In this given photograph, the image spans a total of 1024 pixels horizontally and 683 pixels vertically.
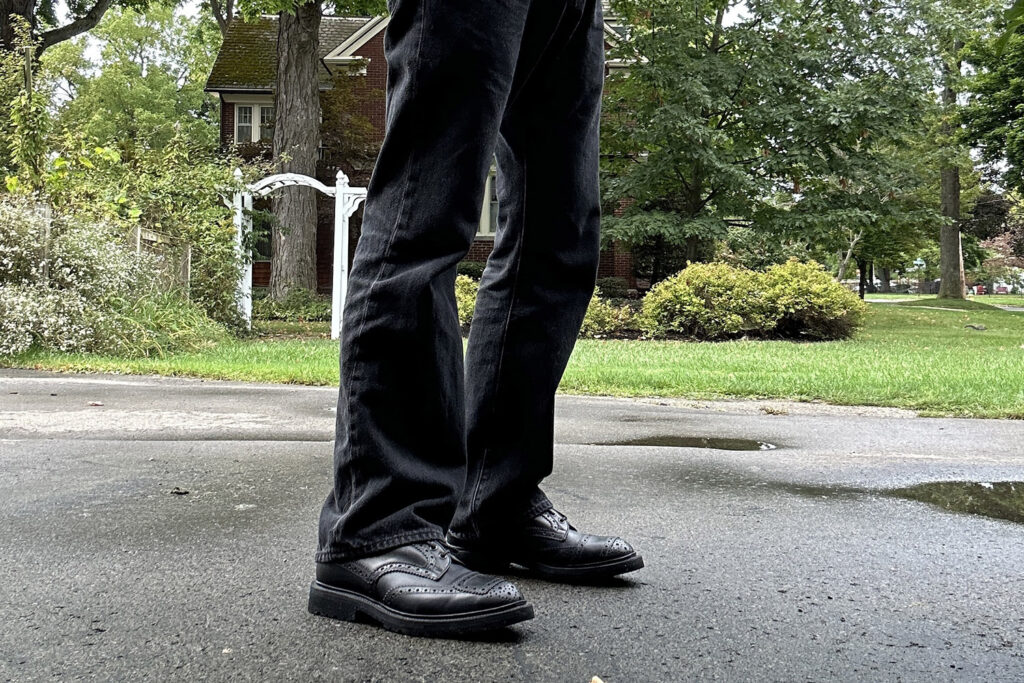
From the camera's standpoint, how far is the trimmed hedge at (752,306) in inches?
559

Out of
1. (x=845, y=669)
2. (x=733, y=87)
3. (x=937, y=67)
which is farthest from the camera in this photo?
(x=937, y=67)

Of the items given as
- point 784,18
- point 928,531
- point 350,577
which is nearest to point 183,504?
point 350,577

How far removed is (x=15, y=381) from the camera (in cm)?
619

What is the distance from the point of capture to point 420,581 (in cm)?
158

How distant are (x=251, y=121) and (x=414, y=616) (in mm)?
27993

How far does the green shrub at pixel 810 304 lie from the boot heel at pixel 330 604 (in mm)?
13189

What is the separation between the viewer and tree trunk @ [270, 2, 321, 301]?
18578mm

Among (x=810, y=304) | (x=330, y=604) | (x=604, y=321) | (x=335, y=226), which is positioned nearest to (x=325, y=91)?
(x=335, y=226)

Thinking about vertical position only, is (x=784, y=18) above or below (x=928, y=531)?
above

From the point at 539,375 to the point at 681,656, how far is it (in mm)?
681

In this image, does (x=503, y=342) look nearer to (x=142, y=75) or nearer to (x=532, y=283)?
(x=532, y=283)

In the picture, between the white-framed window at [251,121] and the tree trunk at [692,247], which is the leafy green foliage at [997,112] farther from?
the white-framed window at [251,121]

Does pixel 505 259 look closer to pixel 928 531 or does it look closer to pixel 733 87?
pixel 928 531

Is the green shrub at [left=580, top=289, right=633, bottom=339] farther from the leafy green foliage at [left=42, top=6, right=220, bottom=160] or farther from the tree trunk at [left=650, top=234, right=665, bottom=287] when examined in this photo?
the leafy green foliage at [left=42, top=6, right=220, bottom=160]
